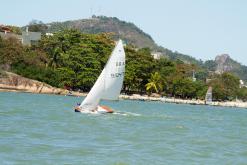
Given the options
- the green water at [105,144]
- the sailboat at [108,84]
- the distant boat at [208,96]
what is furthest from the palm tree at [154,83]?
the green water at [105,144]

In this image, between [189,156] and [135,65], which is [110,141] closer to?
[189,156]

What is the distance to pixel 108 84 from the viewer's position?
2136 inches

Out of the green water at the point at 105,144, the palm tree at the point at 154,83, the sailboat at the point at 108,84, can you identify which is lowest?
the green water at the point at 105,144

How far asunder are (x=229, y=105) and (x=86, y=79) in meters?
64.4

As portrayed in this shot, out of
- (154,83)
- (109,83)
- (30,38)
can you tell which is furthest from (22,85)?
(109,83)

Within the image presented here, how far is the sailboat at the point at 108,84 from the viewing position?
2131 inches

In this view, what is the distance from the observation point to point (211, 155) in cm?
3167

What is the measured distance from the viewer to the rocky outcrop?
347 feet

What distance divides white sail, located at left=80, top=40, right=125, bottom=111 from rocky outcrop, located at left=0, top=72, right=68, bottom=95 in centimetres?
5300

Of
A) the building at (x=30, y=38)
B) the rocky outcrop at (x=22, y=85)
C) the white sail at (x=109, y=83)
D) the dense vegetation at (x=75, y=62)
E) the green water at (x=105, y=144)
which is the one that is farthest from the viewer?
the building at (x=30, y=38)

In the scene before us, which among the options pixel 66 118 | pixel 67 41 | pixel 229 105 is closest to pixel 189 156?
pixel 66 118

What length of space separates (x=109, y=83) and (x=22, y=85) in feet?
183

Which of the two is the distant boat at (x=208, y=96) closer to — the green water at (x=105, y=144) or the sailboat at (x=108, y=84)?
the sailboat at (x=108, y=84)

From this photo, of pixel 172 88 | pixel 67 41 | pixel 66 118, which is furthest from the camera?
pixel 172 88
